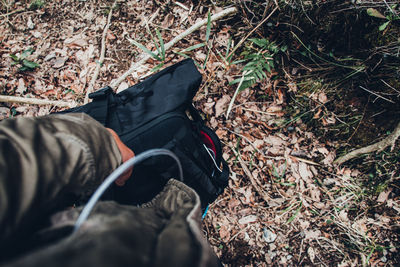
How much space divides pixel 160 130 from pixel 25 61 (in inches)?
101

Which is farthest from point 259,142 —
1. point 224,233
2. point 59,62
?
point 59,62

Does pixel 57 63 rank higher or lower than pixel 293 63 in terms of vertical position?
higher

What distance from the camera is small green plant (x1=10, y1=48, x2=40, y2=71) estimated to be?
9.71ft

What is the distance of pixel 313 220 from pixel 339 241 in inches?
13.3

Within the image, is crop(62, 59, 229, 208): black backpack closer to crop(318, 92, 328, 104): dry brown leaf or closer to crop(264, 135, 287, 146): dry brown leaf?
crop(264, 135, 287, 146): dry brown leaf

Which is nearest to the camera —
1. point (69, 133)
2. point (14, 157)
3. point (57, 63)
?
point (14, 157)

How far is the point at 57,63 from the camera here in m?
2.99

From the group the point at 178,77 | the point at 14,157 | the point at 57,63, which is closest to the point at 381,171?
the point at 178,77

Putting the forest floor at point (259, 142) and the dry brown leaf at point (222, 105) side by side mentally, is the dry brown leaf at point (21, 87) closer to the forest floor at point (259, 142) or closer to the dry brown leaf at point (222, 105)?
the forest floor at point (259, 142)

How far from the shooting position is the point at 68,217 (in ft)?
3.22

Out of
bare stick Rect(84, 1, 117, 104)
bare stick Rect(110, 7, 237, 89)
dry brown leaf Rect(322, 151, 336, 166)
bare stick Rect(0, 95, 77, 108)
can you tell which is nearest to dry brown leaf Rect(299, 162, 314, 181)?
dry brown leaf Rect(322, 151, 336, 166)

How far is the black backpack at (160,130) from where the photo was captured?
6.34 ft

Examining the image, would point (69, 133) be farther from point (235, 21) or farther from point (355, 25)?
point (355, 25)

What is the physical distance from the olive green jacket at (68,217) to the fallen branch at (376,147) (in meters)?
2.01
